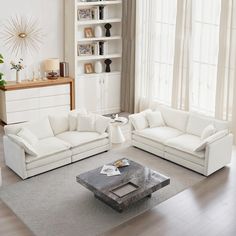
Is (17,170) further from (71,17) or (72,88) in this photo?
(71,17)

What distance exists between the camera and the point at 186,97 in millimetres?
8656

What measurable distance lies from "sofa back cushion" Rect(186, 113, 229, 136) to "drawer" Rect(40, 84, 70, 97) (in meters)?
3.03

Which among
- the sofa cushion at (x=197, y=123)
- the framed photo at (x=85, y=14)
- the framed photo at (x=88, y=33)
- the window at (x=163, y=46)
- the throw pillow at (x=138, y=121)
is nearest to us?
the sofa cushion at (x=197, y=123)

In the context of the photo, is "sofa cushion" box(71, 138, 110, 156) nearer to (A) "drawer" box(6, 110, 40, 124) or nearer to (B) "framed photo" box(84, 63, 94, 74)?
(A) "drawer" box(6, 110, 40, 124)

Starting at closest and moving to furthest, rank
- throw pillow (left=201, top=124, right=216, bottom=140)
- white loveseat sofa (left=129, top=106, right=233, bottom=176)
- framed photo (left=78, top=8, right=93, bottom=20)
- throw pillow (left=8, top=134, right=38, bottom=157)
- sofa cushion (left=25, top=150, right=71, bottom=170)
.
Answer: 1. throw pillow (left=8, top=134, right=38, bottom=157)
2. sofa cushion (left=25, top=150, right=71, bottom=170)
3. white loveseat sofa (left=129, top=106, right=233, bottom=176)
4. throw pillow (left=201, top=124, right=216, bottom=140)
5. framed photo (left=78, top=8, right=93, bottom=20)

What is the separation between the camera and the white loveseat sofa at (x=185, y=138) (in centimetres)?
670

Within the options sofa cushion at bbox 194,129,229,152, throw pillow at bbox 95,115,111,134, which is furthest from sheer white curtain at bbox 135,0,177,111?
sofa cushion at bbox 194,129,229,152

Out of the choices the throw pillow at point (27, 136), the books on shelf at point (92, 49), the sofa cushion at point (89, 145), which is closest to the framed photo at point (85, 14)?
the books on shelf at point (92, 49)

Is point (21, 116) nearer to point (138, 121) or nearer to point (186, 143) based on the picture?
point (138, 121)

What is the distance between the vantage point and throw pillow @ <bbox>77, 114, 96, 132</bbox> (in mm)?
7543

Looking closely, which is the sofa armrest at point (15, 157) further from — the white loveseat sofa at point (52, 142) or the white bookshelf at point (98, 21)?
the white bookshelf at point (98, 21)

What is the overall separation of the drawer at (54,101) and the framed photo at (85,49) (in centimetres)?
105

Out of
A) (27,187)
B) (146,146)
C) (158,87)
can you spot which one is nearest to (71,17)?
(158,87)

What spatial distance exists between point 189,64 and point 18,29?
3.67m
